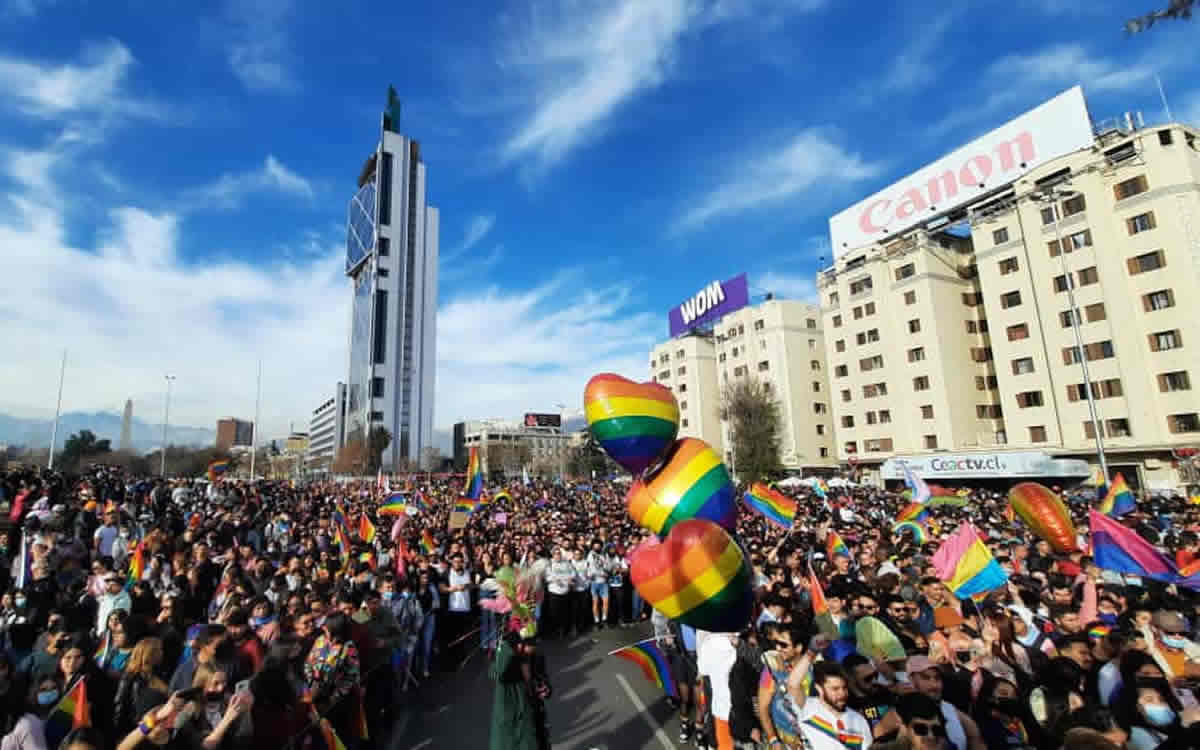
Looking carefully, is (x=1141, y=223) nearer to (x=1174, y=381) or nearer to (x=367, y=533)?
(x=1174, y=381)

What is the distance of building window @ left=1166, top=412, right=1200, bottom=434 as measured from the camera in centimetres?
2855

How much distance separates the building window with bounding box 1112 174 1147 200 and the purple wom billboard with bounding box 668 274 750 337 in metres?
31.2

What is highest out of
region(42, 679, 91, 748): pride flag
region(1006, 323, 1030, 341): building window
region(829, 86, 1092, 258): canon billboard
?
region(829, 86, 1092, 258): canon billboard

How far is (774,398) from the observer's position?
54906 millimetres

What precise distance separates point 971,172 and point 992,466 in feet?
66.9

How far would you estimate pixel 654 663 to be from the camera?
7.27 m

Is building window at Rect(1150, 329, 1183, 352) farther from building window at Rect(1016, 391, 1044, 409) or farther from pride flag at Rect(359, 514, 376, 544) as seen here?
pride flag at Rect(359, 514, 376, 544)

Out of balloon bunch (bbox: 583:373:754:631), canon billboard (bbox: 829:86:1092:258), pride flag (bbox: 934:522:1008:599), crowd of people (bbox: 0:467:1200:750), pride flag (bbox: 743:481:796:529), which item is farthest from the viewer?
canon billboard (bbox: 829:86:1092:258)

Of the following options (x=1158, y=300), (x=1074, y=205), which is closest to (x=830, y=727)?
(x=1158, y=300)

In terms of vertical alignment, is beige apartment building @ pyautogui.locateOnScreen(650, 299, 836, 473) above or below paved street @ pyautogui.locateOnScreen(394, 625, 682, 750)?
above

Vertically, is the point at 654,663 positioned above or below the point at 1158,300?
below

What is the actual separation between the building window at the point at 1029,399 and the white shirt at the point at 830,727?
39.9 m

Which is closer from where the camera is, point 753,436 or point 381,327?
point 753,436

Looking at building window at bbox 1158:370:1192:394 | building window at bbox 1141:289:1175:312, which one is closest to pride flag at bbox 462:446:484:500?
building window at bbox 1158:370:1192:394
